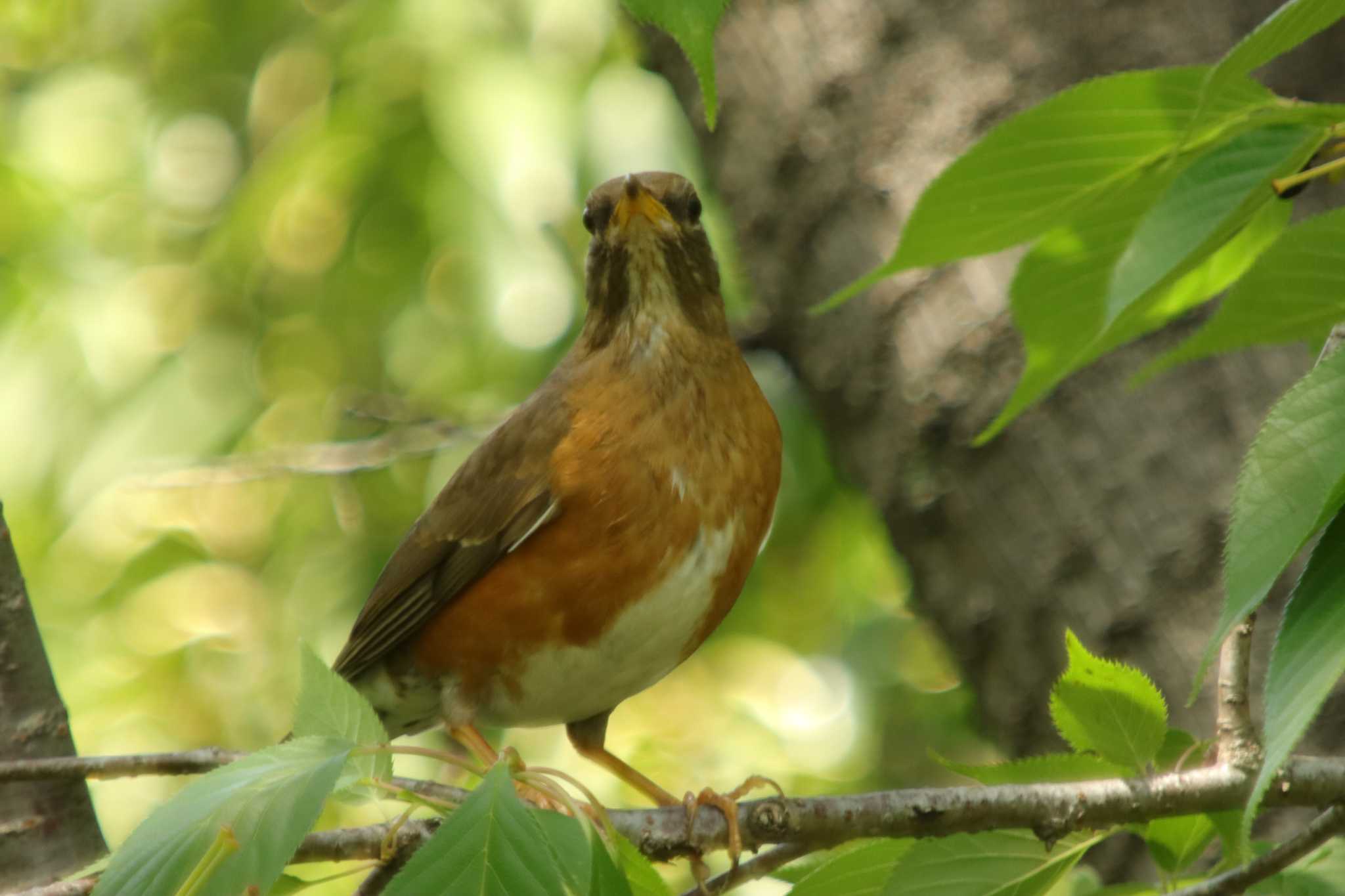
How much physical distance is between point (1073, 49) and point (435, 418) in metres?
2.15

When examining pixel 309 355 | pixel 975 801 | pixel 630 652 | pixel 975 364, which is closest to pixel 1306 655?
pixel 975 801

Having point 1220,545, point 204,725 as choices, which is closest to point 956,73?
point 1220,545

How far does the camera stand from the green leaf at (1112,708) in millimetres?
1782

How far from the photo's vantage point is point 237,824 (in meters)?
1.44

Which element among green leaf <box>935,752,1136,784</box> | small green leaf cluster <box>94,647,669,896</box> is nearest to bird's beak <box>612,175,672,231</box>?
green leaf <box>935,752,1136,784</box>

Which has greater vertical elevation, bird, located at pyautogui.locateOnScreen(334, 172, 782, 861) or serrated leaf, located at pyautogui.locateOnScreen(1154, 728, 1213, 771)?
bird, located at pyautogui.locateOnScreen(334, 172, 782, 861)

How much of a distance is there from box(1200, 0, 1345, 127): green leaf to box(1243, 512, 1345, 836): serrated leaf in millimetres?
445

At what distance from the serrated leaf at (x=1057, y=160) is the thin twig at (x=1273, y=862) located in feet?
2.63

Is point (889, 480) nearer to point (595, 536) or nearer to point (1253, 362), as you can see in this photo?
point (1253, 362)

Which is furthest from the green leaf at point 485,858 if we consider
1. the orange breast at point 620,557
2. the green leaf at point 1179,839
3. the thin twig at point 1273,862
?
the orange breast at point 620,557

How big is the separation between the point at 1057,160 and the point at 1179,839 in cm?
96

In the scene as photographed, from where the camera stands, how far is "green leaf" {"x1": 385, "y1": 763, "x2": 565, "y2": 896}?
141 cm

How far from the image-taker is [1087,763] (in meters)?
1.90

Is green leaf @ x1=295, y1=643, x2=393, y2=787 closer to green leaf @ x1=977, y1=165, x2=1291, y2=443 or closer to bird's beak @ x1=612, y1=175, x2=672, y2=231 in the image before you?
green leaf @ x1=977, y1=165, x2=1291, y2=443
